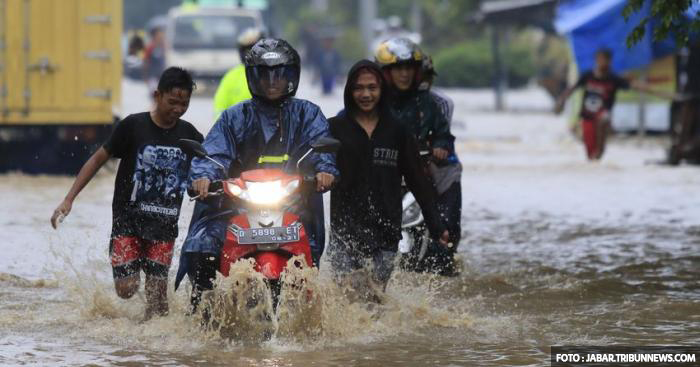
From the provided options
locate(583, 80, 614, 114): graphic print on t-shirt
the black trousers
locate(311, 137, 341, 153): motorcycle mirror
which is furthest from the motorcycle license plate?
locate(583, 80, 614, 114): graphic print on t-shirt

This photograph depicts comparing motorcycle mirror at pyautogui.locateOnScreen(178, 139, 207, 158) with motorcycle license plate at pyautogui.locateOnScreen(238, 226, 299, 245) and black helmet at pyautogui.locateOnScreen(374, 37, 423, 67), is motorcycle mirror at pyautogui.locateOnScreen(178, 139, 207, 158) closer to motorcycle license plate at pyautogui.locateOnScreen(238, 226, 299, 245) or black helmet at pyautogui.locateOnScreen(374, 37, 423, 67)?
motorcycle license plate at pyautogui.locateOnScreen(238, 226, 299, 245)

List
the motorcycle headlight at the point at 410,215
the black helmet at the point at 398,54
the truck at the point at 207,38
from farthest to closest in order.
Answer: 1. the truck at the point at 207,38
2. the motorcycle headlight at the point at 410,215
3. the black helmet at the point at 398,54

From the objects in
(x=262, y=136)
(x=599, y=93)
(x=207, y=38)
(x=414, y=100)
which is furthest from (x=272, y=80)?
(x=207, y=38)

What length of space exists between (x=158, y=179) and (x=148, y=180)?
5 cm

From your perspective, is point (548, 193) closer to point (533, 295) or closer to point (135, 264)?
point (533, 295)

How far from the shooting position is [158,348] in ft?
24.2

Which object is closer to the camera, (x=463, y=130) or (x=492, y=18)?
(x=463, y=130)

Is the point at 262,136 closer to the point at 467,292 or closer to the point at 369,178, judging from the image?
the point at 369,178

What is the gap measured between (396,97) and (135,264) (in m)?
1.93

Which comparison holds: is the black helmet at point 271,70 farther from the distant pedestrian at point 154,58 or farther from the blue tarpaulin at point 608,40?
the distant pedestrian at point 154,58

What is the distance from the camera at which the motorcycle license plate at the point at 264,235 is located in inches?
Answer: 270

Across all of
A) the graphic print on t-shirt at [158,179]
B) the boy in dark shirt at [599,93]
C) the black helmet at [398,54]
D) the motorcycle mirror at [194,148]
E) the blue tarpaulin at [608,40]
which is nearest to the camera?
the motorcycle mirror at [194,148]

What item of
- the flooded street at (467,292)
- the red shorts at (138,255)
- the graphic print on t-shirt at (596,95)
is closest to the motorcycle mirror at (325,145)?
the flooded street at (467,292)

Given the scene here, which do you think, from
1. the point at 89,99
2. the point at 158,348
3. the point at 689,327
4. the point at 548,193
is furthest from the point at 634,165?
the point at 158,348
